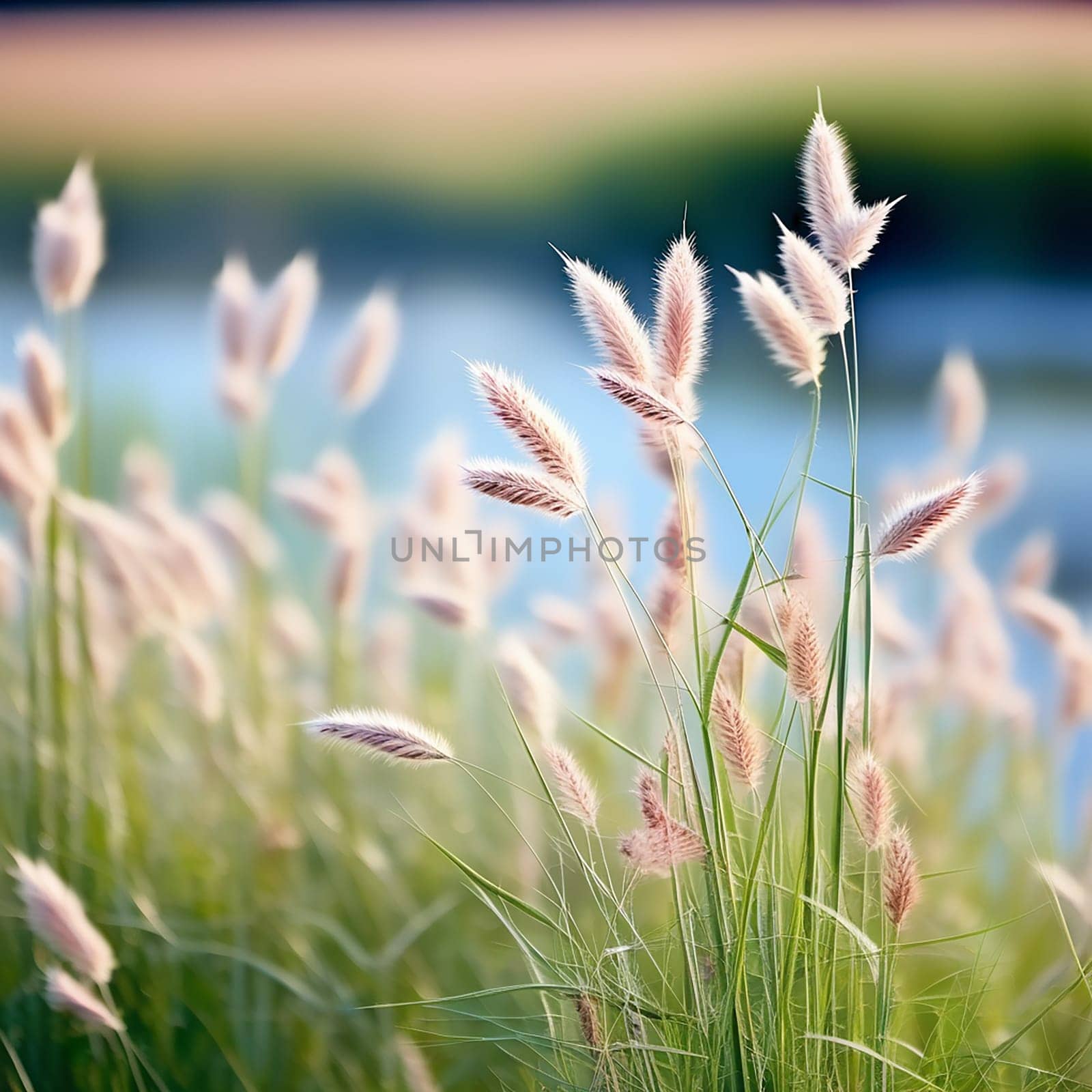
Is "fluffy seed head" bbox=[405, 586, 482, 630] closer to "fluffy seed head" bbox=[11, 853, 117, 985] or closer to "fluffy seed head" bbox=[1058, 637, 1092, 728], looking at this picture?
"fluffy seed head" bbox=[11, 853, 117, 985]

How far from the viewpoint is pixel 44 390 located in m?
1.34

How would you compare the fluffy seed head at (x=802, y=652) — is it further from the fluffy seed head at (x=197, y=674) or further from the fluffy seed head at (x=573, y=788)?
the fluffy seed head at (x=197, y=674)

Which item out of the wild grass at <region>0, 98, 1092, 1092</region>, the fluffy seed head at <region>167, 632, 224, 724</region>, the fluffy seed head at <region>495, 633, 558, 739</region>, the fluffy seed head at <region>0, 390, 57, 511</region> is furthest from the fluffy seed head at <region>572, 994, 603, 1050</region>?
the fluffy seed head at <region>0, 390, 57, 511</region>

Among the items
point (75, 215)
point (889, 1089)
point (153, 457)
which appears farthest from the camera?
point (153, 457)

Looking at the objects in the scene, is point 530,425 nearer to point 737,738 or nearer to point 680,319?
A: point 680,319

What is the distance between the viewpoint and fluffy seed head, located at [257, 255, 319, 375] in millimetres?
1367

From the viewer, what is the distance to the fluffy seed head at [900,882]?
1040mm

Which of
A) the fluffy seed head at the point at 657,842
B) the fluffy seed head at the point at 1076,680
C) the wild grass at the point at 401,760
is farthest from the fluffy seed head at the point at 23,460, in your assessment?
the fluffy seed head at the point at 1076,680

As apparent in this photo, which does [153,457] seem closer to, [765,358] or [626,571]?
[626,571]

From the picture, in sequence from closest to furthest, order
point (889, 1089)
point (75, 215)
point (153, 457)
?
point (889, 1089) → point (75, 215) → point (153, 457)

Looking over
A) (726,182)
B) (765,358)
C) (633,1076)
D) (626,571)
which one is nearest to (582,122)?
(726,182)

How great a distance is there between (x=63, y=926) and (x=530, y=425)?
0.84 metres

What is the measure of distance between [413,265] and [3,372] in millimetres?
638

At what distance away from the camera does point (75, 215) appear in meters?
1.37
